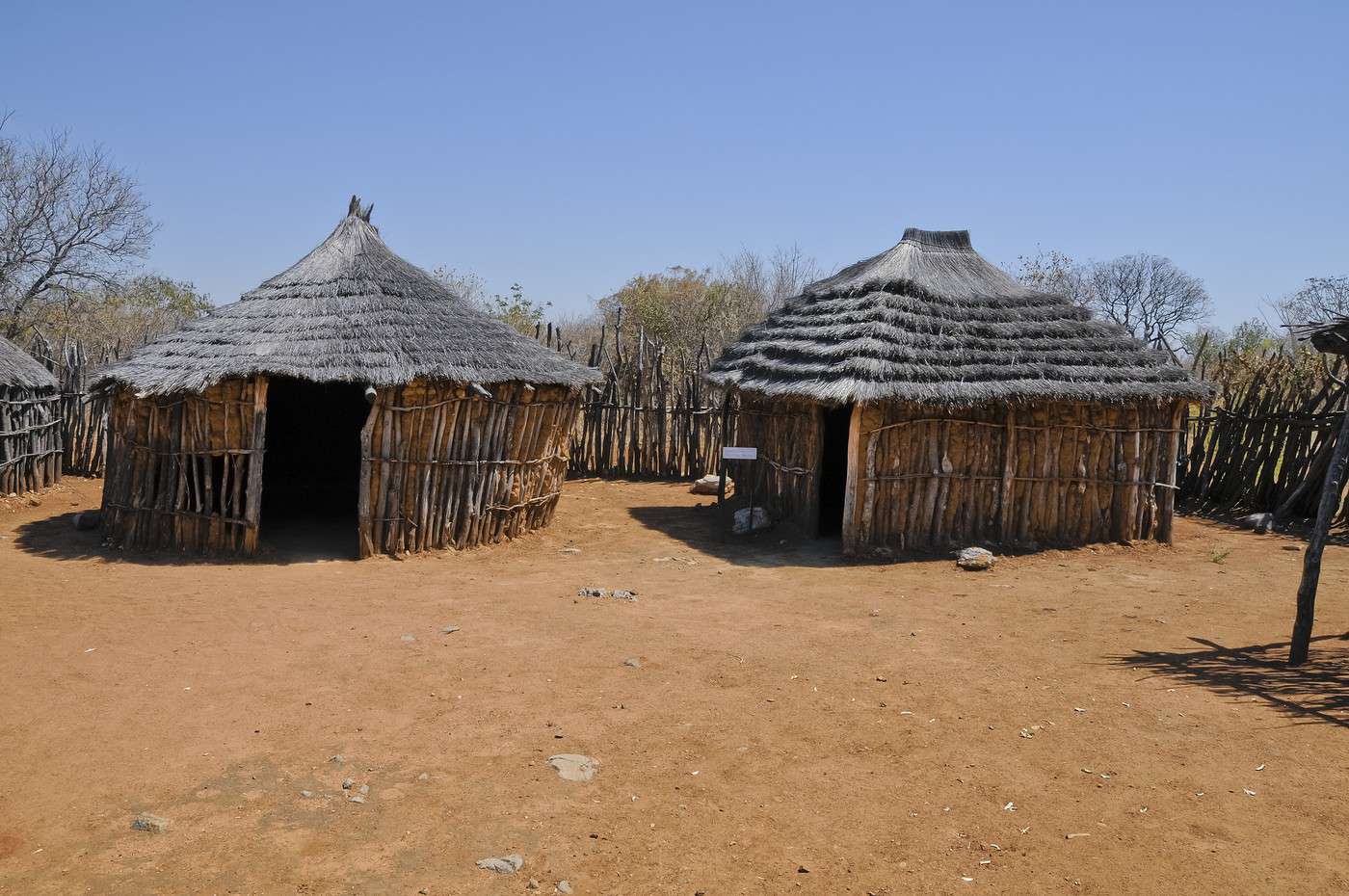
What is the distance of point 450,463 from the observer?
9.98m

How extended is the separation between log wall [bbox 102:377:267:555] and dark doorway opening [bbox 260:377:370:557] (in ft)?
7.42

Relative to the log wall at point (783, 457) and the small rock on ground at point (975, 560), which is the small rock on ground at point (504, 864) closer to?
the small rock on ground at point (975, 560)

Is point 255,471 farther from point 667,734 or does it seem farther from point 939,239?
point 939,239

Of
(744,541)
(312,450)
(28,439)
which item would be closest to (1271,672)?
(744,541)

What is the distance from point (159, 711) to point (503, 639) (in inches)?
89.5

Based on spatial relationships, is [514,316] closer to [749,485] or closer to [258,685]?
[749,485]

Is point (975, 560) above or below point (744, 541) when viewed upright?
above

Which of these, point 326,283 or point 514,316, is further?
point 514,316

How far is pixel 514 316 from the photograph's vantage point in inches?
1158

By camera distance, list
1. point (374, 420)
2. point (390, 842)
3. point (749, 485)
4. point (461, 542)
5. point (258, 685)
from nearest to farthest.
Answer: point (390, 842) → point (258, 685) → point (374, 420) → point (461, 542) → point (749, 485)

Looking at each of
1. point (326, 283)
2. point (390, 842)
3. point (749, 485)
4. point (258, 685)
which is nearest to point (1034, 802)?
point (390, 842)

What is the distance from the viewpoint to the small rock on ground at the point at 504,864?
3914 mm

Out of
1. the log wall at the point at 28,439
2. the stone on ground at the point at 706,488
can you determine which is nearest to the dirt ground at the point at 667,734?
the log wall at the point at 28,439

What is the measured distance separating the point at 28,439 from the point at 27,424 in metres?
0.22
